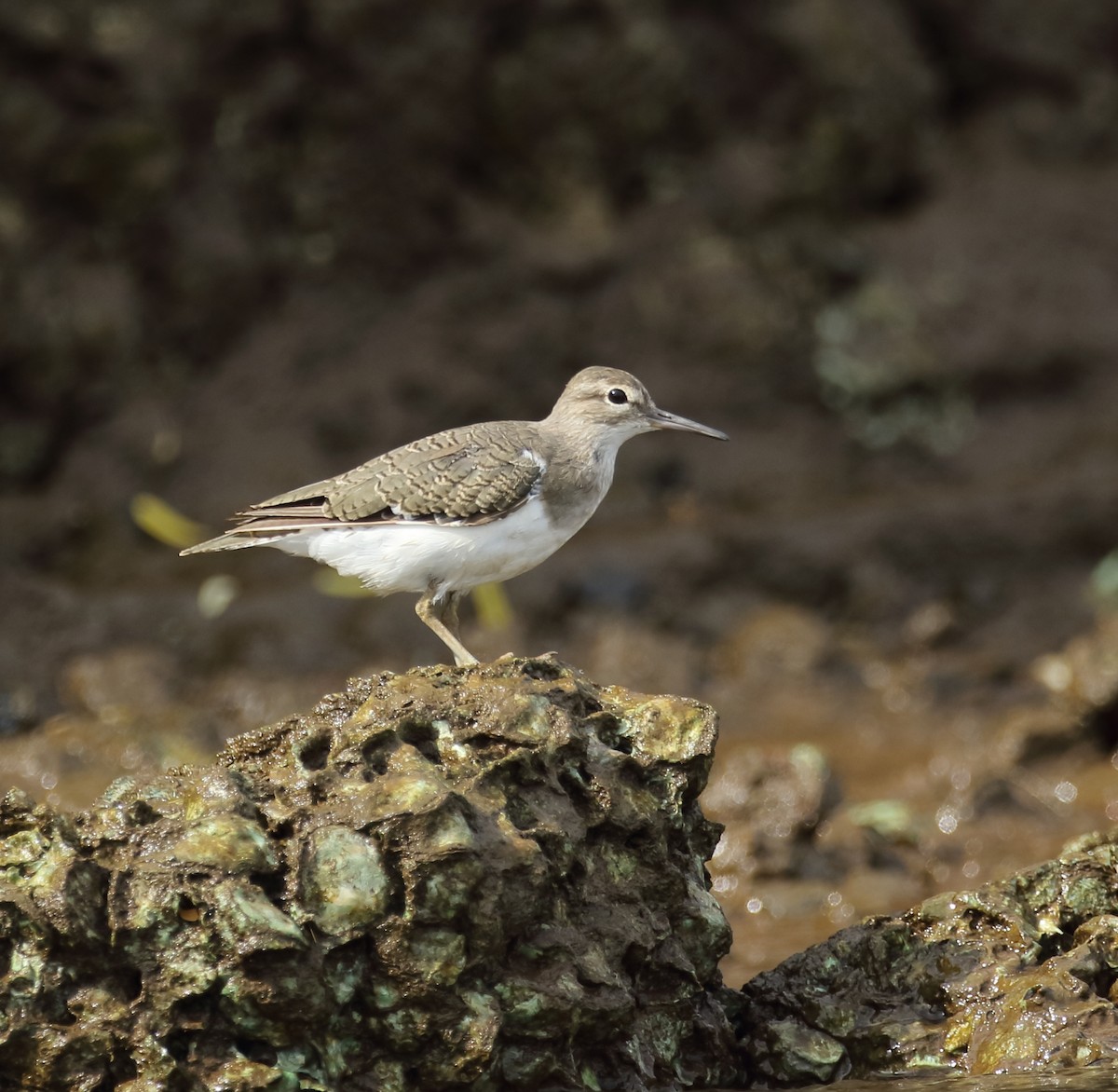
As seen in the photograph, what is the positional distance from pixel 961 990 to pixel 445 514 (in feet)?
10.7

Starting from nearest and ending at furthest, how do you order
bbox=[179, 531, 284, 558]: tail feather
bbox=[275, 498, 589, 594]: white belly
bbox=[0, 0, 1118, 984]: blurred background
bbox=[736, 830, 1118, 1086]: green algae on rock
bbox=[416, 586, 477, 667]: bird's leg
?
bbox=[736, 830, 1118, 1086]: green algae on rock < bbox=[275, 498, 589, 594]: white belly < bbox=[416, 586, 477, 667]: bird's leg < bbox=[179, 531, 284, 558]: tail feather < bbox=[0, 0, 1118, 984]: blurred background

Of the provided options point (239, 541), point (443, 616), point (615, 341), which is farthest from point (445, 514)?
point (615, 341)

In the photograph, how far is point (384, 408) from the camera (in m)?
12.5

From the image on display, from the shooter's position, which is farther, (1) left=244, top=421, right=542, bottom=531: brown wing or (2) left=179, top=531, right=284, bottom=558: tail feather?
(2) left=179, top=531, right=284, bottom=558: tail feather

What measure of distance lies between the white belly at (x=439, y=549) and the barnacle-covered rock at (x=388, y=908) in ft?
6.28

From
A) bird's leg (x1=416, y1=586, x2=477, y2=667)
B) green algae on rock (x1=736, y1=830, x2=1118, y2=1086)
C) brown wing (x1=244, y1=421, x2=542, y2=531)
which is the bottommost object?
green algae on rock (x1=736, y1=830, x2=1118, y2=1086)

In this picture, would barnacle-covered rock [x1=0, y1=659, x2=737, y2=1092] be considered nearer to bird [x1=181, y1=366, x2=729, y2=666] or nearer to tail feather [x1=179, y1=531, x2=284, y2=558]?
bird [x1=181, y1=366, x2=729, y2=666]

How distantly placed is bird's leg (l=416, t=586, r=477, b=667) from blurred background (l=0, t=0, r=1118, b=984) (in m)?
3.17

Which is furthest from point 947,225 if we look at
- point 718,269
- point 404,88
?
point 404,88

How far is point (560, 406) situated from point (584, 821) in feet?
11.8

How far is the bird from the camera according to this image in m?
7.77

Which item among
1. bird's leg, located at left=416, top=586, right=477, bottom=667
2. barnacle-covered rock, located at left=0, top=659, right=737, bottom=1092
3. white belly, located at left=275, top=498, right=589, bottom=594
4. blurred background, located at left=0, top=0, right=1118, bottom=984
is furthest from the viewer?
blurred background, located at left=0, top=0, right=1118, bottom=984

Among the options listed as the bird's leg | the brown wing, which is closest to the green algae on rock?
the bird's leg

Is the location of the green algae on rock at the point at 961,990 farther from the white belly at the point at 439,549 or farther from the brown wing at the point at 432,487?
the brown wing at the point at 432,487
